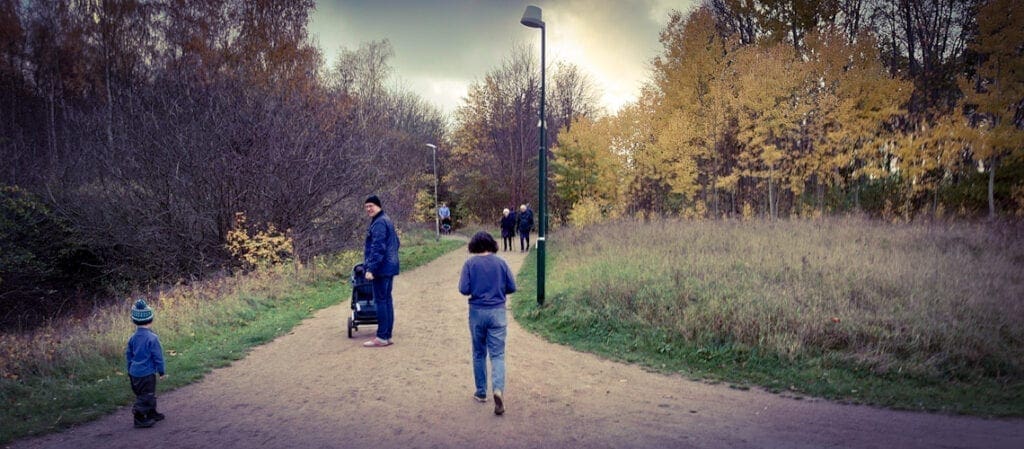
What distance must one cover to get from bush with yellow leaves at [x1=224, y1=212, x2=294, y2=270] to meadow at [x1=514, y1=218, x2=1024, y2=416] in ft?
24.2

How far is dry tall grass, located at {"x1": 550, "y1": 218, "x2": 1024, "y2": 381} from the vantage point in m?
6.81

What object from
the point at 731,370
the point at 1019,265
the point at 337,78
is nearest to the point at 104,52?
the point at 337,78

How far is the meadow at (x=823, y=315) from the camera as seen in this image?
6305 millimetres

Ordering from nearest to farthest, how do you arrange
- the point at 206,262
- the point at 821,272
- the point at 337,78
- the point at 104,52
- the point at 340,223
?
the point at 821,272
the point at 206,262
the point at 340,223
the point at 104,52
the point at 337,78

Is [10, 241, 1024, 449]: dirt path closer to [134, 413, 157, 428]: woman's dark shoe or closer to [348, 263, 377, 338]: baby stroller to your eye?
[134, 413, 157, 428]: woman's dark shoe

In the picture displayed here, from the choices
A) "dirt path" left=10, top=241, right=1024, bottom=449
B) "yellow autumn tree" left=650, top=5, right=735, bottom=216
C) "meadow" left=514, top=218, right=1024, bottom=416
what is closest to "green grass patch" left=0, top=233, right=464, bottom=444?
"dirt path" left=10, top=241, right=1024, bottom=449

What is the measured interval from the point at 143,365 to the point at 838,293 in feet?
31.4

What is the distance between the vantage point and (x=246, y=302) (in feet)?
37.4

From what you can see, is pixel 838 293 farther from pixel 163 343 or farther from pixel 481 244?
pixel 163 343

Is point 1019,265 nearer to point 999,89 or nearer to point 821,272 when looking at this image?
point 821,272

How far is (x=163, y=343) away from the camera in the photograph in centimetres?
845

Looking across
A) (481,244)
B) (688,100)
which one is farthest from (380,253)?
(688,100)

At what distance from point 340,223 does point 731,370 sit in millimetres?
13602

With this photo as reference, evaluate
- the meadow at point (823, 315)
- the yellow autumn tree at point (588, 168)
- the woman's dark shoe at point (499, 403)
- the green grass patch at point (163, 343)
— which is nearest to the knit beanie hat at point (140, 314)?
the green grass patch at point (163, 343)
